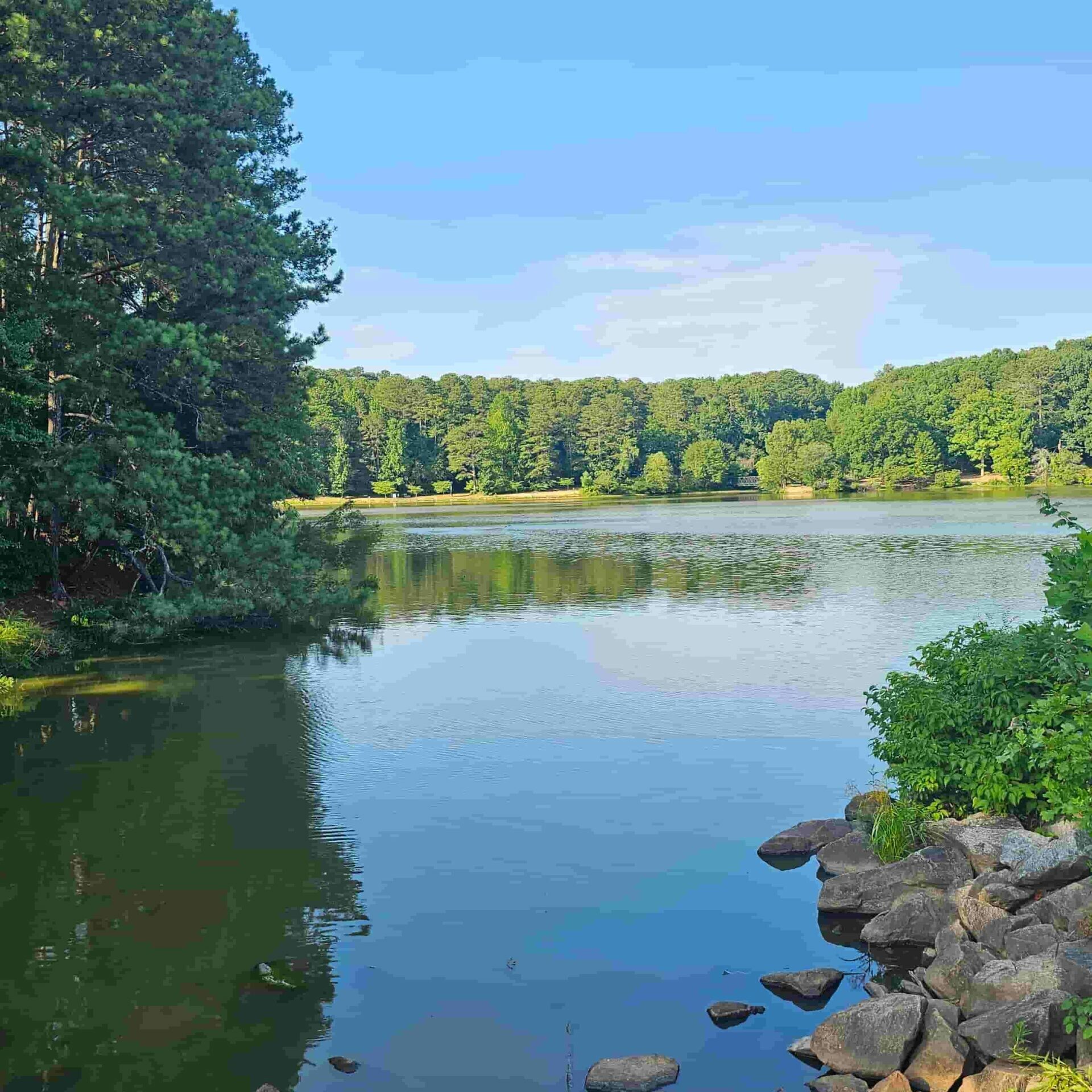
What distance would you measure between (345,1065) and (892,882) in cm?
531

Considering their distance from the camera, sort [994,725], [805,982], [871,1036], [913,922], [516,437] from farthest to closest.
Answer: [516,437] < [994,725] < [913,922] < [805,982] < [871,1036]

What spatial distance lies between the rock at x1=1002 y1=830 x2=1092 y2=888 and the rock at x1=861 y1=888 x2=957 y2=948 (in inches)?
26.1

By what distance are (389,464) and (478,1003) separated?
4681 inches

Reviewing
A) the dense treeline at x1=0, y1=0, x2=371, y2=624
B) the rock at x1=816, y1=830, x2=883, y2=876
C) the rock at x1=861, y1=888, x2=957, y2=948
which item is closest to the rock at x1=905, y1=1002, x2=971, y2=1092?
the rock at x1=861, y1=888, x2=957, y2=948

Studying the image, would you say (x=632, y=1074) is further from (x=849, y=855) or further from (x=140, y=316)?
A: (x=140, y=316)

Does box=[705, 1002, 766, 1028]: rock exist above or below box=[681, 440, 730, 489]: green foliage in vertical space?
below

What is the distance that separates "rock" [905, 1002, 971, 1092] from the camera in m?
6.76

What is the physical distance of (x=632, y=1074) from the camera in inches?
282

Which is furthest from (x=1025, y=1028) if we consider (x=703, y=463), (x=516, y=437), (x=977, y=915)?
(x=703, y=463)

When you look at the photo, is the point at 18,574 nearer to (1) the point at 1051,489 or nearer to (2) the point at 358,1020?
(2) the point at 358,1020

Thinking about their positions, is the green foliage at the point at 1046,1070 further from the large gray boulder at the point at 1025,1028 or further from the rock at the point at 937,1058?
the rock at the point at 937,1058

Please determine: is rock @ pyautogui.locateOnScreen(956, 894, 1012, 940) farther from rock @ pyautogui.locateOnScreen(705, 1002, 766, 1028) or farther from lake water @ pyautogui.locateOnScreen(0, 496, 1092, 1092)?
rock @ pyautogui.locateOnScreen(705, 1002, 766, 1028)

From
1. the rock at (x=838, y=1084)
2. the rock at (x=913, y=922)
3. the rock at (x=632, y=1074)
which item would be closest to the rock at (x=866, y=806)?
the rock at (x=913, y=922)

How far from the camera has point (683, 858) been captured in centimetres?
1132
